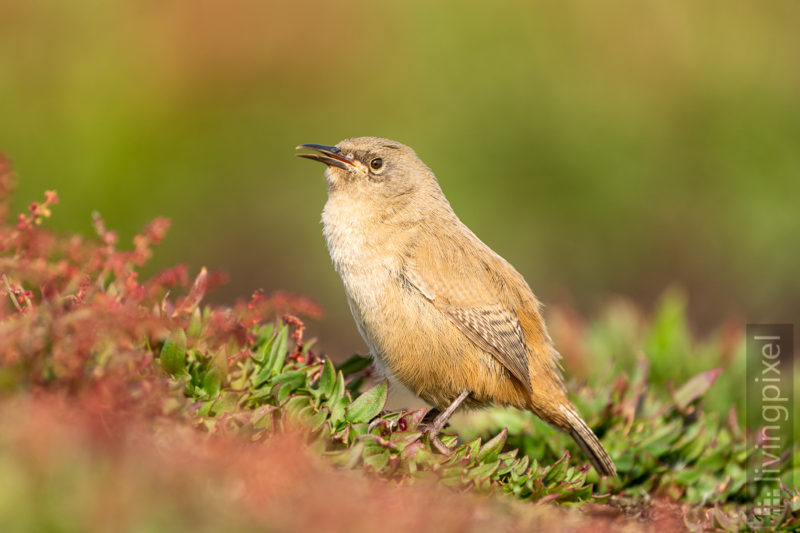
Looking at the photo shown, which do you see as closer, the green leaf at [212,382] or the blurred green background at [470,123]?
the green leaf at [212,382]

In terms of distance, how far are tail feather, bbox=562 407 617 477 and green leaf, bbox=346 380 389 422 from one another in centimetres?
128

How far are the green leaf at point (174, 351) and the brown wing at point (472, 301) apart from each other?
52.2 inches

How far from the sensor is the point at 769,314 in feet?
30.1

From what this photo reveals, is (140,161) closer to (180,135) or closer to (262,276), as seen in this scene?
(180,135)

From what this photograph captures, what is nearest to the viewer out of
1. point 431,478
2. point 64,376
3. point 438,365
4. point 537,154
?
point 64,376

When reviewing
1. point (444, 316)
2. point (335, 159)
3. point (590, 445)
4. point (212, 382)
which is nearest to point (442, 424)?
point (444, 316)

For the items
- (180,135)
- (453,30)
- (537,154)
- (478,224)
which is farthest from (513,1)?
(180,135)

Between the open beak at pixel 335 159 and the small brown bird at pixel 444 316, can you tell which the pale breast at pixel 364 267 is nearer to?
the small brown bird at pixel 444 316

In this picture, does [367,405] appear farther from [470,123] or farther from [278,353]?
[470,123]

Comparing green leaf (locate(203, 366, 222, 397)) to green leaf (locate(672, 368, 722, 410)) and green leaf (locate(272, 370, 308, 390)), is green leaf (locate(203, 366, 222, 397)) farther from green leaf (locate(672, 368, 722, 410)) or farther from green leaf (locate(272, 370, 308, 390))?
green leaf (locate(672, 368, 722, 410))

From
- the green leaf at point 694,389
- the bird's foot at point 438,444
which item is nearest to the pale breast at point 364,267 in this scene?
the bird's foot at point 438,444

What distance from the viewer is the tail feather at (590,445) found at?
4461 millimetres

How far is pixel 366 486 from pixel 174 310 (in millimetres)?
1448

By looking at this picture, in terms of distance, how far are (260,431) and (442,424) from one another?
1.24m
